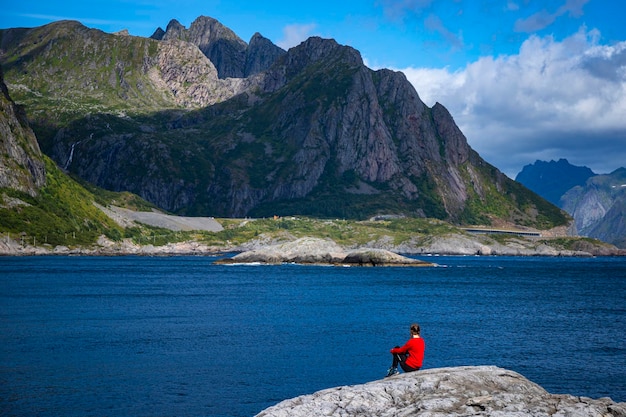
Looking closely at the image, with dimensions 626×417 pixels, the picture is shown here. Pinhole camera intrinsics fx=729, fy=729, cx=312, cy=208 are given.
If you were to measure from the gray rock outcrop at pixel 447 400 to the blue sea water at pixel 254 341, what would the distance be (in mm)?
13249

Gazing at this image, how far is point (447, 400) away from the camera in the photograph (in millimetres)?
30328

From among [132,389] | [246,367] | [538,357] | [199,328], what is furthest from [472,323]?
[132,389]

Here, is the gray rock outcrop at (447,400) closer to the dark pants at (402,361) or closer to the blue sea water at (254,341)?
the dark pants at (402,361)

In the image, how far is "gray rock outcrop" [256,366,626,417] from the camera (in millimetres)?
29438

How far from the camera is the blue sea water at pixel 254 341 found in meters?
48.3

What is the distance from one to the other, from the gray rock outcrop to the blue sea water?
13.2 m

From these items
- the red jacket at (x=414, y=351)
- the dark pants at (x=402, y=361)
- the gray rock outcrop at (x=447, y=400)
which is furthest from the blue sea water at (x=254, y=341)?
the gray rock outcrop at (x=447, y=400)

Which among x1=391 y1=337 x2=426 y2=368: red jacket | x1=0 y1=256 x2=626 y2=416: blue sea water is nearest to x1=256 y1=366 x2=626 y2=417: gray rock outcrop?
x1=391 y1=337 x2=426 y2=368: red jacket

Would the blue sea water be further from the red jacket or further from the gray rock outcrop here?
the gray rock outcrop

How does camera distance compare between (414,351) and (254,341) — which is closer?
(414,351)

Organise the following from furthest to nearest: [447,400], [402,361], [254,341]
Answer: [254,341]
[402,361]
[447,400]

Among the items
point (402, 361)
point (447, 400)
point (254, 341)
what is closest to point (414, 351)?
point (402, 361)

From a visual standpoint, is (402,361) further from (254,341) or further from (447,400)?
(254,341)

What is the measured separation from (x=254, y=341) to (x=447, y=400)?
4294cm
